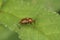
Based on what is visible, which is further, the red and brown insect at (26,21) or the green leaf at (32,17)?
the red and brown insect at (26,21)

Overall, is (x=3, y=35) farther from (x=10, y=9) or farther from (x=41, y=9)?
(x=41, y=9)

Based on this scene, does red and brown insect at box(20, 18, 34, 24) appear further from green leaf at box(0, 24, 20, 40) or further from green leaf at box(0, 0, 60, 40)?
green leaf at box(0, 24, 20, 40)

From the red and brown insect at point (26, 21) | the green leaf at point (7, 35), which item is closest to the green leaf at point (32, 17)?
the red and brown insect at point (26, 21)

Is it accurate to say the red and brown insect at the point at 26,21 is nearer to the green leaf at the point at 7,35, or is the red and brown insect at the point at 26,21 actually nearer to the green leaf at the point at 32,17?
the green leaf at the point at 32,17

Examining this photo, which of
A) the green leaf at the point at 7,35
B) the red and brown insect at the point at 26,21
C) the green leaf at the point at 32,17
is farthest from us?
the green leaf at the point at 7,35

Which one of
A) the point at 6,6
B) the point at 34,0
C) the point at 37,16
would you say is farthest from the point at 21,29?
the point at 34,0

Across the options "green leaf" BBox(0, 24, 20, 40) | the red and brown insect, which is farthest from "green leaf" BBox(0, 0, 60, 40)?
"green leaf" BBox(0, 24, 20, 40)

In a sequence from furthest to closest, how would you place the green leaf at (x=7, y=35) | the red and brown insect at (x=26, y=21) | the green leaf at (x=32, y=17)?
the green leaf at (x=7, y=35)
the red and brown insect at (x=26, y=21)
the green leaf at (x=32, y=17)


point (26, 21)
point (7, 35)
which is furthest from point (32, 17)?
point (7, 35)

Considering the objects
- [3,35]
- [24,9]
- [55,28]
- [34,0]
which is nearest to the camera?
[55,28]

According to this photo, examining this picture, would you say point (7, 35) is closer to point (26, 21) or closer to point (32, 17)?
point (26, 21)

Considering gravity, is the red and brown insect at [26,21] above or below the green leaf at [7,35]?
above
